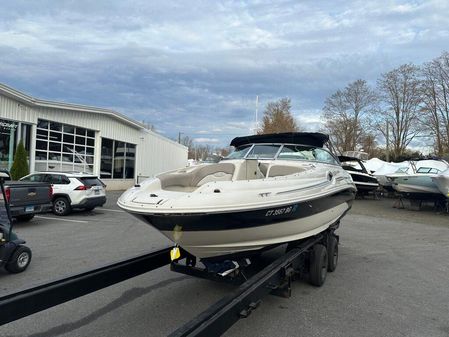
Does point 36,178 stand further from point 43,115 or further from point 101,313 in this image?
point 101,313

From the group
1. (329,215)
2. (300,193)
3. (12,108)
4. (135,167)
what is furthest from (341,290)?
(135,167)

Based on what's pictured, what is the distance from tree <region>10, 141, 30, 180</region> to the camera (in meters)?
17.1

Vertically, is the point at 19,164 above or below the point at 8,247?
above

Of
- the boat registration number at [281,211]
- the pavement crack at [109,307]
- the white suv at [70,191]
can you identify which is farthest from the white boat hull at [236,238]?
the white suv at [70,191]

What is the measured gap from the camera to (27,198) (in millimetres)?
10047

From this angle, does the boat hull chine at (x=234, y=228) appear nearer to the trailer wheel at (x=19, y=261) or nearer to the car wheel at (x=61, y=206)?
the trailer wheel at (x=19, y=261)

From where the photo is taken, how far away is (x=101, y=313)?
4559 millimetres

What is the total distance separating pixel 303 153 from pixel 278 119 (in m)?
42.1

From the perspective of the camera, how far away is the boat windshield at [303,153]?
659 centimetres

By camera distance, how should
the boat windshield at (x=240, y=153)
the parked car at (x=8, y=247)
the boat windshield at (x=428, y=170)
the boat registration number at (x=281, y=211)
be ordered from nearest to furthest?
the boat registration number at (x=281, y=211) → the parked car at (x=8, y=247) → the boat windshield at (x=240, y=153) → the boat windshield at (x=428, y=170)

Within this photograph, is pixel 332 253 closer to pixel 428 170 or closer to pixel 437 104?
pixel 428 170

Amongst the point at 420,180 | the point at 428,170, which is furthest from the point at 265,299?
the point at 428,170

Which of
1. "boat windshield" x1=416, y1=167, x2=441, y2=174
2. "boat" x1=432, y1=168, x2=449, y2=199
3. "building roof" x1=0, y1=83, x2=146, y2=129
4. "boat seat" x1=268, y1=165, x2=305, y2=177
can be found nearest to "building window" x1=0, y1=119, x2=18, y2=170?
"building roof" x1=0, y1=83, x2=146, y2=129

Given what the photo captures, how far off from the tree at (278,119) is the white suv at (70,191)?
35.4 meters
